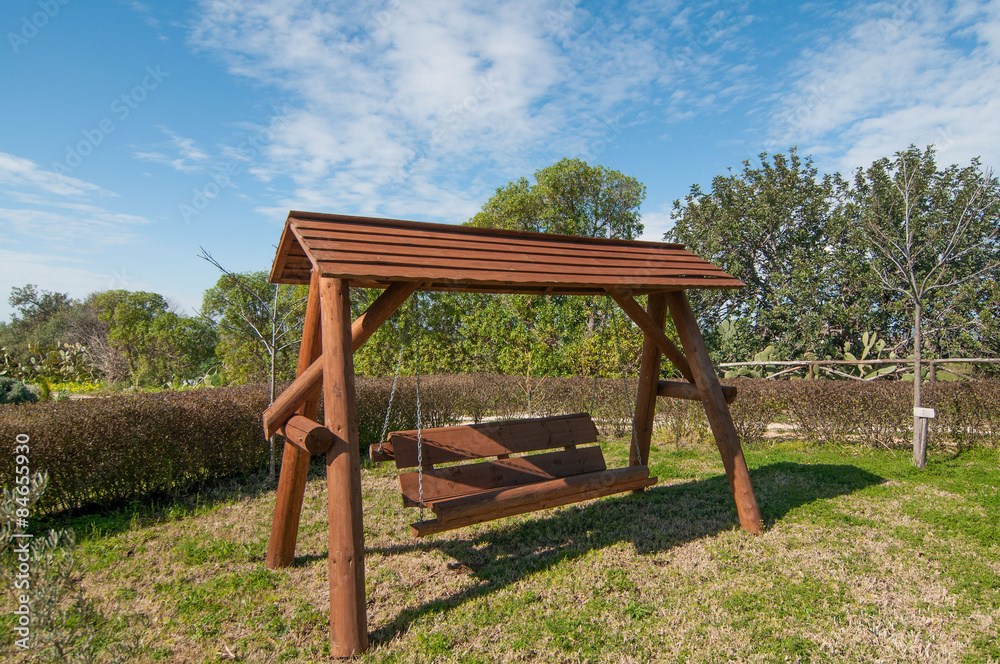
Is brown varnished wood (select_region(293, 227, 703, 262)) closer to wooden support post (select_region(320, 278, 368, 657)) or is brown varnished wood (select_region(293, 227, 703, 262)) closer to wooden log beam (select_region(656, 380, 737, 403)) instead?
wooden support post (select_region(320, 278, 368, 657))

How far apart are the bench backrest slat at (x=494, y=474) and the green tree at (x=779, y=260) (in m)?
13.9

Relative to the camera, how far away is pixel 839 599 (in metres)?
3.63

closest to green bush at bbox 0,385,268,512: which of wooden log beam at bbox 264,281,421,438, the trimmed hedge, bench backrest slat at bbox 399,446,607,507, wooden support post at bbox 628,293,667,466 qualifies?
the trimmed hedge

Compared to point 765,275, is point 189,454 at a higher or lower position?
lower

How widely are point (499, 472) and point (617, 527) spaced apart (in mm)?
1279

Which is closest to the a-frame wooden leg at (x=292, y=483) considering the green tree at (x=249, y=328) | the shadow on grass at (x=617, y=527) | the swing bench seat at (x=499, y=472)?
the swing bench seat at (x=499, y=472)

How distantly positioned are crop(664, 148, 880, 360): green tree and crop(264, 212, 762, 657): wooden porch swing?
13375mm

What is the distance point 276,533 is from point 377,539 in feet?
3.30

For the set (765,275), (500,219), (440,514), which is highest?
(500,219)

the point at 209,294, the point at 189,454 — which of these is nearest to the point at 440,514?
the point at 189,454

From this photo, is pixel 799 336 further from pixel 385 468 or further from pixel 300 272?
pixel 300 272

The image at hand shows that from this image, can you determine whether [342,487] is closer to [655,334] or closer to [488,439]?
[488,439]

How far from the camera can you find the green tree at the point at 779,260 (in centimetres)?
1775

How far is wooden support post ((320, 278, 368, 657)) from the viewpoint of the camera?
10.4 feet
